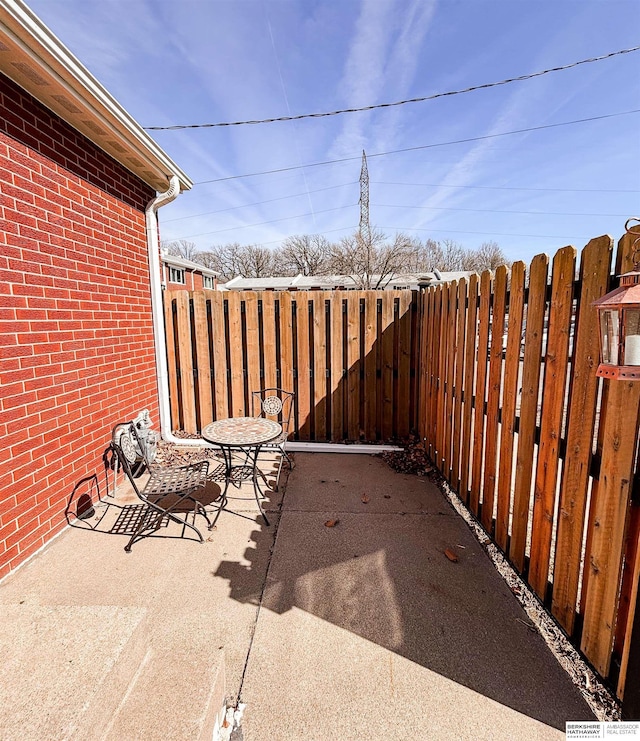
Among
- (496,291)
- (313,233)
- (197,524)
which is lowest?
(197,524)

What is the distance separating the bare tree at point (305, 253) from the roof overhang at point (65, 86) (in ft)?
93.0

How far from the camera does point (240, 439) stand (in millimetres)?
3000

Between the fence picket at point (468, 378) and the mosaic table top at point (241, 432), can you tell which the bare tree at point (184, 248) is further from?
the fence picket at point (468, 378)

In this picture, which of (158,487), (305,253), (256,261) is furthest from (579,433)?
(256,261)

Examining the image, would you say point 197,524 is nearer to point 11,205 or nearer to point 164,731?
point 164,731

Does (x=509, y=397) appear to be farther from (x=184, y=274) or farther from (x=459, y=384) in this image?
(x=184, y=274)

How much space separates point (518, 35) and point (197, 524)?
7.19 meters

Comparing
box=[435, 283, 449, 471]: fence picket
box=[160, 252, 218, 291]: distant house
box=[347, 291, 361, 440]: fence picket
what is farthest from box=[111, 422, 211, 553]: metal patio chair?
box=[160, 252, 218, 291]: distant house

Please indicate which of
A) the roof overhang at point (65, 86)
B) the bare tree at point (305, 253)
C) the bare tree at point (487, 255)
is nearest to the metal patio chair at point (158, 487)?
the roof overhang at point (65, 86)

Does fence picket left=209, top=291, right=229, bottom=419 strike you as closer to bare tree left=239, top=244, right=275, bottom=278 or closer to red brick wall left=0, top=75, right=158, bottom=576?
A: red brick wall left=0, top=75, right=158, bottom=576

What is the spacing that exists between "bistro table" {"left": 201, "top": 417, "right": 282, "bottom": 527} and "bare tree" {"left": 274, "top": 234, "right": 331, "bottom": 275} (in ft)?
94.5

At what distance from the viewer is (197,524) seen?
9.59 ft

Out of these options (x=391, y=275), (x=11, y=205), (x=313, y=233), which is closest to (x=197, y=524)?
(x=11, y=205)

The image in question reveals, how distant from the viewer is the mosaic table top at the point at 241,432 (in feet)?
9.73
